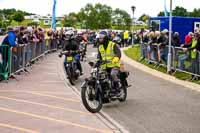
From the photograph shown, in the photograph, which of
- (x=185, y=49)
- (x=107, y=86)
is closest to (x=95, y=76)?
(x=107, y=86)

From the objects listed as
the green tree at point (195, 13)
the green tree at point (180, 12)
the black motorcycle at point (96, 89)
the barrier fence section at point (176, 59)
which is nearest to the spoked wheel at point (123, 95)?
the black motorcycle at point (96, 89)

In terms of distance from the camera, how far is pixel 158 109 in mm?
11695

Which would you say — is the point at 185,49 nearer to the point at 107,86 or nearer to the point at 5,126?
the point at 107,86

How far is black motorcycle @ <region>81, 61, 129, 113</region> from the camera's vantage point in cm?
1118

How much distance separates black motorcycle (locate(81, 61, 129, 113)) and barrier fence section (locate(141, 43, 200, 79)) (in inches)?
246

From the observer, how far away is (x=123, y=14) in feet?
279

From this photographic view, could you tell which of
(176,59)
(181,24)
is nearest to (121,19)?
(181,24)

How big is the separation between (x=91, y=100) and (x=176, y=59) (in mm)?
9102

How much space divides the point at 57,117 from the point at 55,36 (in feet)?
98.3

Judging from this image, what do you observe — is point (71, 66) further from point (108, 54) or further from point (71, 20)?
point (71, 20)

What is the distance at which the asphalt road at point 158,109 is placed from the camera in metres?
9.62

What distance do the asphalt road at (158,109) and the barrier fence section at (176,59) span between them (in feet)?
4.15

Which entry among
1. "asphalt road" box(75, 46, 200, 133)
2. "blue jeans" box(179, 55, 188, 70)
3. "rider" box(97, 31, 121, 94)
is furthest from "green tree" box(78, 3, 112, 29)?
"rider" box(97, 31, 121, 94)

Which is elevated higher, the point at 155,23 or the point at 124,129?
the point at 155,23
